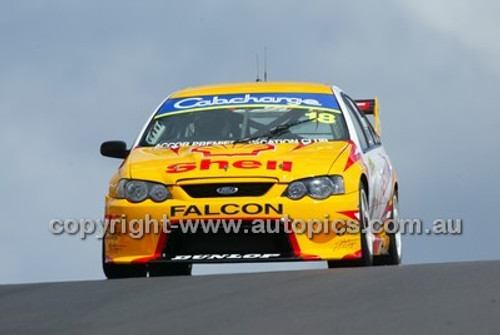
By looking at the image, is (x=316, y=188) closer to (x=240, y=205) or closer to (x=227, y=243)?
(x=240, y=205)

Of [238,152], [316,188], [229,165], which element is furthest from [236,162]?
[316,188]

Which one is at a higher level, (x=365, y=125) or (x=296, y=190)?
(x=365, y=125)

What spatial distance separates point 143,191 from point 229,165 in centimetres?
61

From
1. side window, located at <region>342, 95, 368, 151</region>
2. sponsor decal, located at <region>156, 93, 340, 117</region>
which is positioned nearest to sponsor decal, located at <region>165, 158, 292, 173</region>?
side window, located at <region>342, 95, 368, 151</region>

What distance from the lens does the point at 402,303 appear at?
6711 mm

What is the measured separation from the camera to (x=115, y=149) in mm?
11039

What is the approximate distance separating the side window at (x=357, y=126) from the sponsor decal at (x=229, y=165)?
125cm

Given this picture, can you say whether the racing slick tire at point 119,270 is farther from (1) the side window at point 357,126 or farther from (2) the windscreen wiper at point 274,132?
(1) the side window at point 357,126

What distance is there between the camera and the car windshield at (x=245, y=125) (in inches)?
425

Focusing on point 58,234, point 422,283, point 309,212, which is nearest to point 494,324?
point 422,283

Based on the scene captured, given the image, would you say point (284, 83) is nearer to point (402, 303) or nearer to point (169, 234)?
point (169, 234)

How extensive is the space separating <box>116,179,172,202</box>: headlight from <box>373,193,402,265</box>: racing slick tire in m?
2.71

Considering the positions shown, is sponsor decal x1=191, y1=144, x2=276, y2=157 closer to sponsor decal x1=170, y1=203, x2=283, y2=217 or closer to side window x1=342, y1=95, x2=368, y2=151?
sponsor decal x1=170, y1=203, x2=283, y2=217

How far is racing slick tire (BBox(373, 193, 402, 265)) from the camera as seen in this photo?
476 inches
